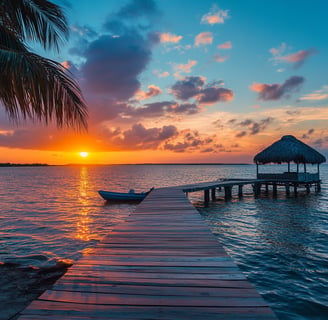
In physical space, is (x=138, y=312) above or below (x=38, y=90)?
below

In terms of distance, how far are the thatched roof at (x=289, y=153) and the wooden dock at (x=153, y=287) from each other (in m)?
24.1

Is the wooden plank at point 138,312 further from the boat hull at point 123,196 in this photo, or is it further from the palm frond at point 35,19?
the boat hull at point 123,196

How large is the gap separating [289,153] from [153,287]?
26652 millimetres

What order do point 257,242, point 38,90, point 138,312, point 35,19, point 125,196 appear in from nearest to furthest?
point 138,312 → point 38,90 → point 35,19 → point 257,242 → point 125,196

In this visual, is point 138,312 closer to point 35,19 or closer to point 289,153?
point 35,19

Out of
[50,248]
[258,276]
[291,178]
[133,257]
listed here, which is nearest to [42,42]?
[133,257]

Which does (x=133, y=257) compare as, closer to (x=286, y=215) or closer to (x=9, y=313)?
(x=9, y=313)

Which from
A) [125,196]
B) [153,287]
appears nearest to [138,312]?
[153,287]

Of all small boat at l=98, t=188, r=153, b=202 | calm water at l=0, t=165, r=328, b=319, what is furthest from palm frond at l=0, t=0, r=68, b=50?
small boat at l=98, t=188, r=153, b=202

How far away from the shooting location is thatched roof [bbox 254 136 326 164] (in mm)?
25672

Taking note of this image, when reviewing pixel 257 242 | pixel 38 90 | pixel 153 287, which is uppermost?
pixel 38 90

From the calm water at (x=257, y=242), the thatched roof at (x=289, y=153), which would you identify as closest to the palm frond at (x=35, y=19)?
the calm water at (x=257, y=242)

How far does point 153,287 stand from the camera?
2982 mm

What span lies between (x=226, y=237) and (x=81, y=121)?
27.4ft
